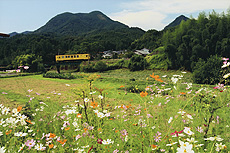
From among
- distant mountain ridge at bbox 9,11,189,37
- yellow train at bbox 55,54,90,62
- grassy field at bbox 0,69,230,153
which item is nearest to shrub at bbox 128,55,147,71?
yellow train at bbox 55,54,90,62

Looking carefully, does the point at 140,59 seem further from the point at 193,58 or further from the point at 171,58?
the point at 193,58

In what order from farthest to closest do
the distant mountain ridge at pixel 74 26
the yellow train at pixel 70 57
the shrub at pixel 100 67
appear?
the distant mountain ridge at pixel 74 26, the yellow train at pixel 70 57, the shrub at pixel 100 67

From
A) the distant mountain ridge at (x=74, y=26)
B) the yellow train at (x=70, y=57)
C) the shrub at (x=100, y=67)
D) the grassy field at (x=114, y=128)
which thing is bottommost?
the grassy field at (x=114, y=128)

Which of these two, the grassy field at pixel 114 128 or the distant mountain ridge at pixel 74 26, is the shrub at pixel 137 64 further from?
the distant mountain ridge at pixel 74 26

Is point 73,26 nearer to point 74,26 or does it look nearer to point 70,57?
point 74,26

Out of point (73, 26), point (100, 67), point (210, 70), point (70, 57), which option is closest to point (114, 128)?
point (210, 70)

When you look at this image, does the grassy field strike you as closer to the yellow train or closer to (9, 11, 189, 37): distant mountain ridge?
the yellow train

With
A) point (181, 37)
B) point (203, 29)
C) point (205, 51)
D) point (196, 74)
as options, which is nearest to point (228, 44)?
point (205, 51)

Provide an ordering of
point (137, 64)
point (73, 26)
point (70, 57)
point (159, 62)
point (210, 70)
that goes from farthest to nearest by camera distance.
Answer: point (73, 26)
point (70, 57)
point (137, 64)
point (159, 62)
point (210, 70)

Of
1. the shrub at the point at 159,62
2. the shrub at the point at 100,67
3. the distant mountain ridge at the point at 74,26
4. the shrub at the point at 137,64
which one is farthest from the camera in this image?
the distant mountain ridge at the point at 74,26

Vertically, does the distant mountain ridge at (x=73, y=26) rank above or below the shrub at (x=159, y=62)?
above

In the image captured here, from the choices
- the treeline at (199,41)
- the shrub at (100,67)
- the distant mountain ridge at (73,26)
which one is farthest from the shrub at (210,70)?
the distant mountain ridge at (73,26)

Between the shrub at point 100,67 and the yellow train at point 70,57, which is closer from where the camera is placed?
the shrub at point 100,67

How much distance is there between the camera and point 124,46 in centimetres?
5569
